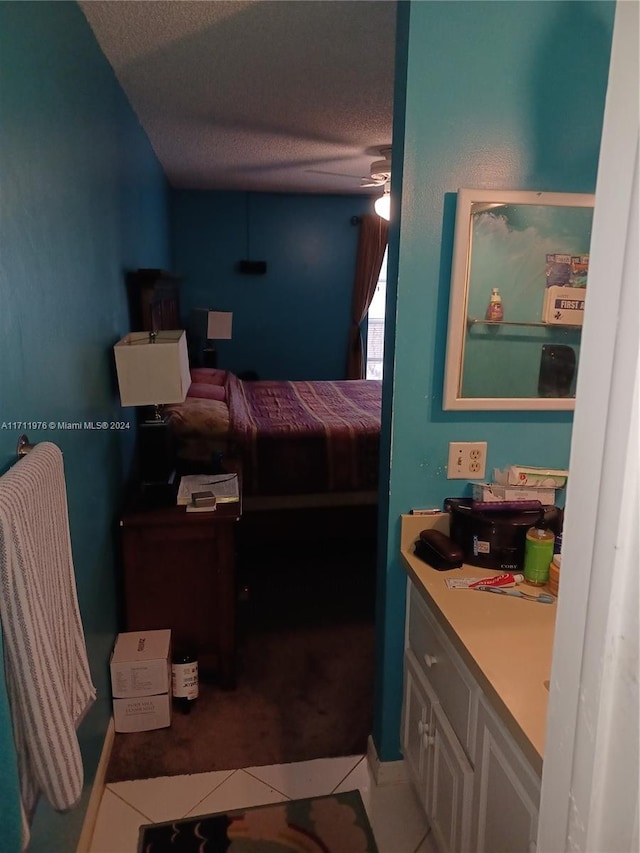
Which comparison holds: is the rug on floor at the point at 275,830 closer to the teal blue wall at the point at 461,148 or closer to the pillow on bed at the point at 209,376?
the teal blue wall at the point at 461,148

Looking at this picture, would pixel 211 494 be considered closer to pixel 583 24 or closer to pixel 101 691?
pixel 101 691

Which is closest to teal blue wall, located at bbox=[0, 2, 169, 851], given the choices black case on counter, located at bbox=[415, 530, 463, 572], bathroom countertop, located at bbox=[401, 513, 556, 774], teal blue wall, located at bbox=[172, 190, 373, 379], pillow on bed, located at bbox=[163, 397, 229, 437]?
pillow on bed, located at bbox=[163, 397, 229, 437]

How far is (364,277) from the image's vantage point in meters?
5.74

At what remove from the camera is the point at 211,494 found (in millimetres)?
2354

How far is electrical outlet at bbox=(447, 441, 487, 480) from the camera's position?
5.67 feet

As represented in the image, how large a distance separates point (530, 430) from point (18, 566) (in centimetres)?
138

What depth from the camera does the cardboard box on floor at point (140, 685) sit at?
2070 millimetres

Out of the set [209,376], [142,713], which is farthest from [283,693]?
[209,376]

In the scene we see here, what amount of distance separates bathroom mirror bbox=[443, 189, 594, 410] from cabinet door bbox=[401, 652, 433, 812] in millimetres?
791

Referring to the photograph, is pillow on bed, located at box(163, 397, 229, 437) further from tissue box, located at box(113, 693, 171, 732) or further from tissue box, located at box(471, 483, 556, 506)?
tissue box, located at box(471, 483, 556, 506)

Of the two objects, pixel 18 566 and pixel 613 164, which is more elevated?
pixel 613 164

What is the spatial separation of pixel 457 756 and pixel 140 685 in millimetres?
1205

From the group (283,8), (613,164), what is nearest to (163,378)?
(283,8)

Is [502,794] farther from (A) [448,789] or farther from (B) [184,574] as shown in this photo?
(B) [184,574]
